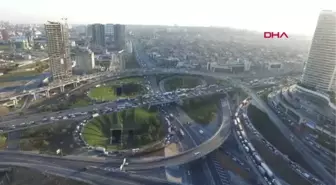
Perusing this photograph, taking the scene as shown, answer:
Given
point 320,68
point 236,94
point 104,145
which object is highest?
point 320,68

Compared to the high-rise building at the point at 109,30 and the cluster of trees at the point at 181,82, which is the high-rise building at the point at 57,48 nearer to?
the cluster of trees at the point at 181,82

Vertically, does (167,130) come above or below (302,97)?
below

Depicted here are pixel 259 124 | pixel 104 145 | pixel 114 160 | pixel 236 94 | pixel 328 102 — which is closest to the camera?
pixel 114 160

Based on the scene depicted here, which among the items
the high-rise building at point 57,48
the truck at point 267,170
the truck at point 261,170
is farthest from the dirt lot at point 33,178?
the high-rise building at point 57,48

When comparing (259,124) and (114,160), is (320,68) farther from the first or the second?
(114,160)

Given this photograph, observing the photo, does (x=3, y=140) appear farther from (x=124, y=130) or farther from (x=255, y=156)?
(x=255, y=156)

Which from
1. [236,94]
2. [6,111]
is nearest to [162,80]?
[236,94]

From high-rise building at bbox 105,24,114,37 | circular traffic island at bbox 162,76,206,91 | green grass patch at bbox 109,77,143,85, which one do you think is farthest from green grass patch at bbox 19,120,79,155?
high-rise building at bbox 105,24,114,37
